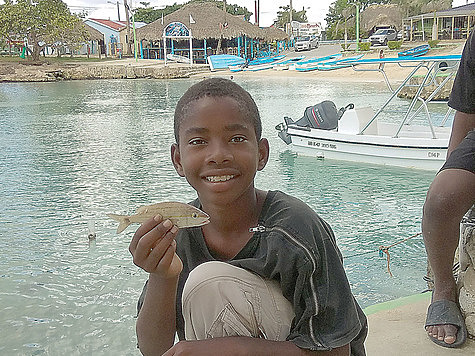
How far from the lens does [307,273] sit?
1.34m

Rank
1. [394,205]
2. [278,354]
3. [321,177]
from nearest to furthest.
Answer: [278,354] < [394,205] < [321,177]

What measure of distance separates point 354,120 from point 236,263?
7373 mm

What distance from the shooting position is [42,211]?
6977mm

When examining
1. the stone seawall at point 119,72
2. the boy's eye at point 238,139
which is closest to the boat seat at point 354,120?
the boy's eye at point 238,139

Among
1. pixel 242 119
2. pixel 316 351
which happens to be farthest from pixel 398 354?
pixel 242 119

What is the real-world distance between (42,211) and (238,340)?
6194 millimetres

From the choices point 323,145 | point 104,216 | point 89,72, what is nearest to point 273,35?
point 89,72

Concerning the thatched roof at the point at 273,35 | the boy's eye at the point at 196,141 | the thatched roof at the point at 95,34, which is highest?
the thatched roof at the point at 95,34

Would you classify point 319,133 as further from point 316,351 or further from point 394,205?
point 316,351

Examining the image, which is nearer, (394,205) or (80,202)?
(394,205)

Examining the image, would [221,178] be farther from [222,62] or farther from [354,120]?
[222,62]

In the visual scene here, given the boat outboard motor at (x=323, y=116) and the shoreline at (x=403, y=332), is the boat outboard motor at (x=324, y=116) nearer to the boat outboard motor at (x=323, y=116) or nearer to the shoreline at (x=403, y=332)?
the boat outboard motor at (x=323, y=116)

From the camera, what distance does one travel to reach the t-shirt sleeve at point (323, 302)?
1.33 meters

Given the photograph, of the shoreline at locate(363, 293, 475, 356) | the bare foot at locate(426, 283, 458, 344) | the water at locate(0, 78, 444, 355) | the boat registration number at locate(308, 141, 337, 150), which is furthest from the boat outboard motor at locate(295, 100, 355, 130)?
the bare foot at locate(426, 283, 458, 344)
